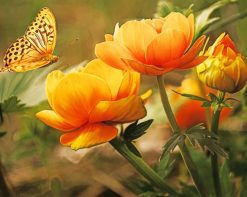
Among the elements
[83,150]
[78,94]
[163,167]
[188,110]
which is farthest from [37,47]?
[83,150]

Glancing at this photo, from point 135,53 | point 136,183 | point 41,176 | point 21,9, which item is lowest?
point 41,176

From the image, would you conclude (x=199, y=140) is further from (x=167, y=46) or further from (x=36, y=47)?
(x=36, y=47)

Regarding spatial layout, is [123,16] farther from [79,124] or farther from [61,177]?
[79,124]

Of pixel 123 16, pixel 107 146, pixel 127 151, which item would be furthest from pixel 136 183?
pixel 123 16

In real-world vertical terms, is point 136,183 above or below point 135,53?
below

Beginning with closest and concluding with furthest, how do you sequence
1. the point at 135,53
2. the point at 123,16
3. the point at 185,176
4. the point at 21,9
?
1. the point at 135,53
2. the point at 185,176
3. the point at 123,16
4. the point at 21,9

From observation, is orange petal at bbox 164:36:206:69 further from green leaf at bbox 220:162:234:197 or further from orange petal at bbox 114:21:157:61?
green leaf at bbox 220:162:234:197

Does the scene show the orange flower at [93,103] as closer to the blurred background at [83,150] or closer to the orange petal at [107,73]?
the orange petal at [107,73]

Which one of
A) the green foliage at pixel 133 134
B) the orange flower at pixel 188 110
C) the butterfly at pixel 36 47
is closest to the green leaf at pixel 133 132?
the green foliage at pixel 133 134

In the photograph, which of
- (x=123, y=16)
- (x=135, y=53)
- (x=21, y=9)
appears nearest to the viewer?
(x=135, y=53)
